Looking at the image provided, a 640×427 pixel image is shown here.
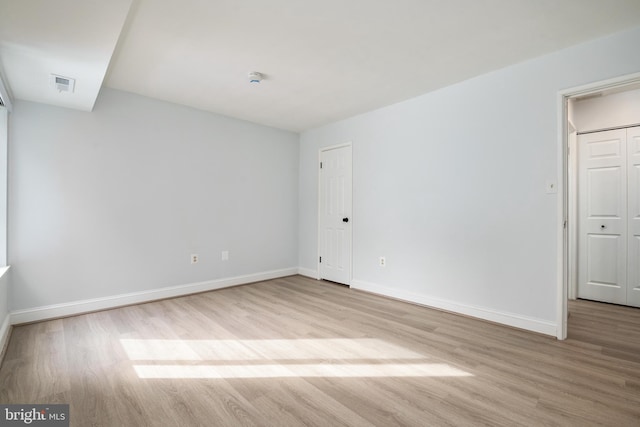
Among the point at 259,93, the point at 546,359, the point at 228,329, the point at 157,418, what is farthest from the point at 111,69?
the point at 546,359

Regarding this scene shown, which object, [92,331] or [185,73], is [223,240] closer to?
[92,331]

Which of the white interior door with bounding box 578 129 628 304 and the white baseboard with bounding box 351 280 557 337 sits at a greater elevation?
the white interior door with bounding box 578 129 628 304

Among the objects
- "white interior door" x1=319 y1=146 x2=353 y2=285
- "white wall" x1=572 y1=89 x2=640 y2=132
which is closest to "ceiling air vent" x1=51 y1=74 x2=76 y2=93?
"white interior door" x1=319 y1=146 x2=353 y2=285

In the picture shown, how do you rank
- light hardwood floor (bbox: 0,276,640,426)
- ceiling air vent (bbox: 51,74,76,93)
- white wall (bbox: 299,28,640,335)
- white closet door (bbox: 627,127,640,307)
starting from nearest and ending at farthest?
light hardwood floor (bbox: 0,276,640,426)
ceiling air vent (bbox: 51,74,76,93)
white wall (bbox: 299,28,640,335)
white closet door (bbox: 627,127,640,307)

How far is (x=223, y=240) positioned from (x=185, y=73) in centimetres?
224

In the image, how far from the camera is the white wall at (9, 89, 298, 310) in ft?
9.96

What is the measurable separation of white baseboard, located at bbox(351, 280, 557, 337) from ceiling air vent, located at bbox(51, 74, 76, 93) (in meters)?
3.85

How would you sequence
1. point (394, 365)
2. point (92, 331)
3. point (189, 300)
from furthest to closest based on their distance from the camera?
point (189, 300), point (92, 331), point (394, 365)

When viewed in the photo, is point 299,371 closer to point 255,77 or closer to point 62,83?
point 255,77

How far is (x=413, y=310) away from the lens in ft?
11.3

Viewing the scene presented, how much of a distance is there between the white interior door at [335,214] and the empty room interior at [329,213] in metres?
0.05

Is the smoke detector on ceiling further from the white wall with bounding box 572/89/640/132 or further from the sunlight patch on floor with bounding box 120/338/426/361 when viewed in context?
the white wall with bounding box 572/89/640/132

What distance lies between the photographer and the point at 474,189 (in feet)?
10.6

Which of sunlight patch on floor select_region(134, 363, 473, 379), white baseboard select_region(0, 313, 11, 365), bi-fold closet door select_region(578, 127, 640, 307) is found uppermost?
bi-fold closet door select_region(578, 127, 640, 307)
